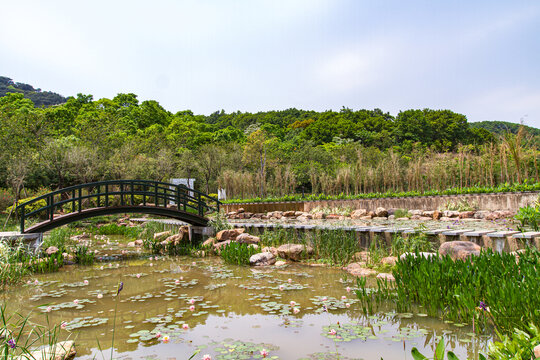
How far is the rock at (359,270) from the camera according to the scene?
5.90 metres

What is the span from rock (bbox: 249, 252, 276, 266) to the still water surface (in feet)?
2.19

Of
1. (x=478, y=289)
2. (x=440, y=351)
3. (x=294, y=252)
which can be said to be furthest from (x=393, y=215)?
(x=440, y=351)

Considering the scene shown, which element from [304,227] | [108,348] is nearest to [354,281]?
[304,227]

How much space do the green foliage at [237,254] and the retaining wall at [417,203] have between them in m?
8.40

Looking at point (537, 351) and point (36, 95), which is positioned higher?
point (36, 95)

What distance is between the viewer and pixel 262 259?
7.33 meters

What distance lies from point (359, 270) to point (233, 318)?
2.89m

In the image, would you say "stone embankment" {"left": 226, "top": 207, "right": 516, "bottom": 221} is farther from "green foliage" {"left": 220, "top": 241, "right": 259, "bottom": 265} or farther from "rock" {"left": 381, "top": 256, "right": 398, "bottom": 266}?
"green foliage" {"left": 220, "top": 241, "right": 259, "bottom": 265}

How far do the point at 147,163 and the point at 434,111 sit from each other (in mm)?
36225

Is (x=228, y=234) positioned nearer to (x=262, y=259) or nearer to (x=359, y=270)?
(x=262, y=259)

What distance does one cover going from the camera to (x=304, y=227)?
27.1 ft

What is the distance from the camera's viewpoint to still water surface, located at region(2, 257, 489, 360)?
3.04 m

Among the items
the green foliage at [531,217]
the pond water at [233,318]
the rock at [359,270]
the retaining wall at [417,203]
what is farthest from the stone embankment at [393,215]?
the pond water at [233,318]

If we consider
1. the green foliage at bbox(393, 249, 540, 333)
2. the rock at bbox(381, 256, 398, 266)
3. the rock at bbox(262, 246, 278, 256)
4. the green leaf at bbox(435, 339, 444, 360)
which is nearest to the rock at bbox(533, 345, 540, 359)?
the green foliage at bbox(393, 249, 540, 333)
